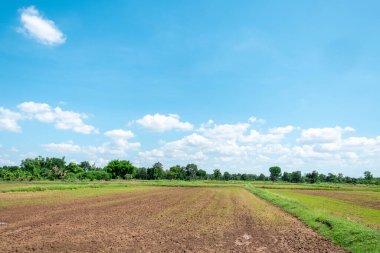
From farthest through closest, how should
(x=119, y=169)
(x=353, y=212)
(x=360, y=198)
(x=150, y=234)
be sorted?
1. (x=119, y=169)
2. (x=360, y=198)
3. (x=353, y=212)
4. (x=150, y=234)

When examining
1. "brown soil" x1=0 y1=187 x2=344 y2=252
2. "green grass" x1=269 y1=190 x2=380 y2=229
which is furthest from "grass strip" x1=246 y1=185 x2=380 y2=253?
"green grass" x1=269 y1=190 x2=380 y2=229

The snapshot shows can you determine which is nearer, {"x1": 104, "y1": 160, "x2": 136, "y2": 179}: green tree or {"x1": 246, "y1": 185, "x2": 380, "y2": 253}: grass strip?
{"x1": 246, "y1": 185, "x2": 380, "y2": 253}: grass strip

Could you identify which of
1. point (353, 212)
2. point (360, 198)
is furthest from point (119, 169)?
point (353, 212)

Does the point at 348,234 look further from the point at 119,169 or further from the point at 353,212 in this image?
the point at 119,169

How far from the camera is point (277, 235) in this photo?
771 inches

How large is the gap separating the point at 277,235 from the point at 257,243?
2988 mm

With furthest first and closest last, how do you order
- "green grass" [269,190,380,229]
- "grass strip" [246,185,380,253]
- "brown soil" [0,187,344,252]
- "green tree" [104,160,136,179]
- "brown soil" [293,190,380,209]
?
1. "green tree" [104,160,136,179]
2. "brown soil" [293,190,380,209]
3. "green grass" [269,190,380,229]
4. "grass strip" [246,185,380,253]
5. "brown soil" [0,187,344,252]

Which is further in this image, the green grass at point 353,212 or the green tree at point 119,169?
→ the green tree at point 119,169

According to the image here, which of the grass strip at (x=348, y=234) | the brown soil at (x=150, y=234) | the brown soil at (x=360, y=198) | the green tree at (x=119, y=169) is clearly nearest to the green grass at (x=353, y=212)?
the grass strip at (x=348, y=234)

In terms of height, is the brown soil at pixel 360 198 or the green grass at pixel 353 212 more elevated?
the brown soil at pixel 360 198

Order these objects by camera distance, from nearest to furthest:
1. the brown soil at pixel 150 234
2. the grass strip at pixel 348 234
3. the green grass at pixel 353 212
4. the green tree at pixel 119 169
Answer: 1. the brown soil at pixel 150 234
2. the grass strip at pixel 348 234
3. the green grass at pixel 353 212
4. the green tree at pixel 119 169

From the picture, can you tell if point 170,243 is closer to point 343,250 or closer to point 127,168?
point 343,250

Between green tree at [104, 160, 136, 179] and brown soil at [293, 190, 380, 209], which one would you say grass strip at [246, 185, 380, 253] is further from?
green tree at [104, 160, 136, 179]

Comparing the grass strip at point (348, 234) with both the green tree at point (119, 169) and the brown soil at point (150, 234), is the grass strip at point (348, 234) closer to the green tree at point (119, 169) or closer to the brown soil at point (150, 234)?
the brown soil at point (150, 234)
